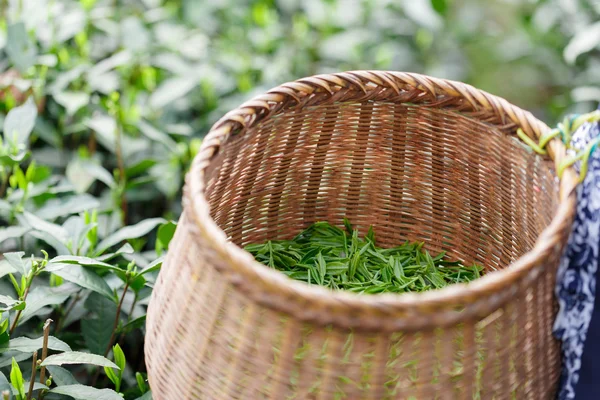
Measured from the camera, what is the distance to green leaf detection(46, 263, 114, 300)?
98 centimetres

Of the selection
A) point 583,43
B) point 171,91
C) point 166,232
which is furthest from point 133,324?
point 583,43

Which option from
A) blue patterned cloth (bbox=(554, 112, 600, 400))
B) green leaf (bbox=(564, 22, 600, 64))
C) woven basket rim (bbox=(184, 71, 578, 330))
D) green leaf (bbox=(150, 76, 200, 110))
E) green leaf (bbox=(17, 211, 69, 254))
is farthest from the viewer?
green leaf (bbox=(564, 22, 600, 64))

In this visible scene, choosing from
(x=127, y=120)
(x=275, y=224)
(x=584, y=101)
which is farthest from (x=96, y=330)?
(x=584, y=101)

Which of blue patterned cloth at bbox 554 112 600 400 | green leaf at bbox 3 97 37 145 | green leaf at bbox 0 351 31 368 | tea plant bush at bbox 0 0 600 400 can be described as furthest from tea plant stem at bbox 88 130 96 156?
blue patterned cloth at bbox 554 112 600 400

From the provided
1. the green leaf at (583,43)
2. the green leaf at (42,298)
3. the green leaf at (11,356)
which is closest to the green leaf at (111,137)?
the green leaf at (42,298)

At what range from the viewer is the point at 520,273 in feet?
2.19

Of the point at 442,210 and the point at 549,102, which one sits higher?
the point at 442,210

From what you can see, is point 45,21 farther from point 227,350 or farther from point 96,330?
point 227,350

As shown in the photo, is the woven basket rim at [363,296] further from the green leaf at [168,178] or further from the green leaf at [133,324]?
the green leaf at [168,178]

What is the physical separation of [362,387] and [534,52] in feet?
4.99

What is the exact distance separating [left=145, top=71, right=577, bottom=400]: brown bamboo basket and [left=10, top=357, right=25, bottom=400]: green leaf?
0.55ft

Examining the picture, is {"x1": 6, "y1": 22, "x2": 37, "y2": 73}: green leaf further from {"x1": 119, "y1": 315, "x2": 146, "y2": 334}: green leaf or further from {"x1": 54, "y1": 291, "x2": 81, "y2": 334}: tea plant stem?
{"x1": 119, "y1": 315, "x2": 146, "y2": 334}: green leaf

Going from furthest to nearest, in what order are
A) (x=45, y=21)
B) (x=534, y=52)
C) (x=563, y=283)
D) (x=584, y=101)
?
(x=534, y=52) → (x=584, y=101) → (x=45, y=21) → (x=563, y=283)

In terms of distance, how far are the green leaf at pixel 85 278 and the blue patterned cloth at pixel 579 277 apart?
1.98 ft
